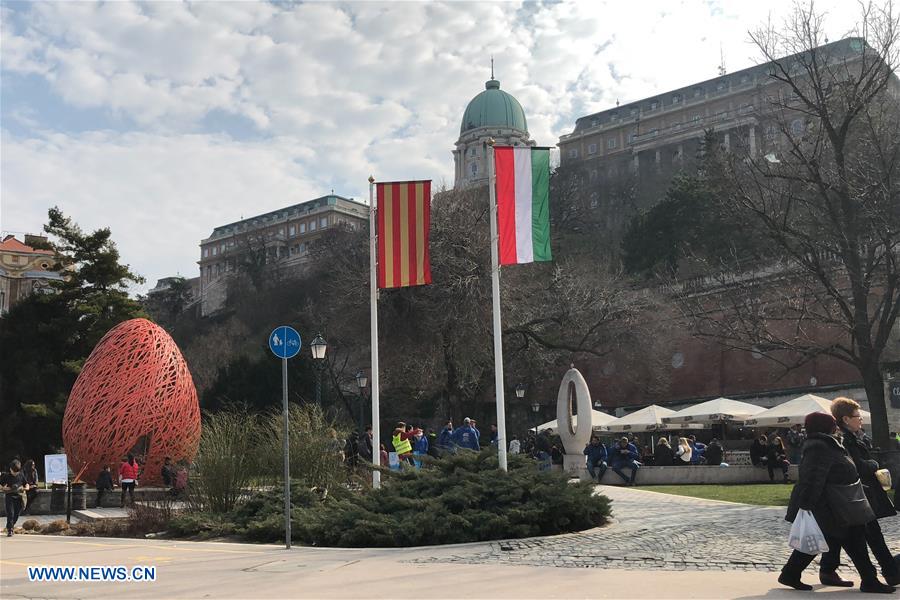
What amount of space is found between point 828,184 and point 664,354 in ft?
81.3

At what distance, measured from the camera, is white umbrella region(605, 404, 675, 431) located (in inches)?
1139

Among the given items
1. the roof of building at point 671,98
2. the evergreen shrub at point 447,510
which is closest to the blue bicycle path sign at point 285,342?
the evergreen shrub at point 447,510

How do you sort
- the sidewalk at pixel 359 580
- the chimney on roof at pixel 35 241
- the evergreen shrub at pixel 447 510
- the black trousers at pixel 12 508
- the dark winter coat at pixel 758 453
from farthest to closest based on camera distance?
the chimney on roof at pixel 35 241 → the dark winter coat at pixel 758 453 → the black trousers at pixel 12 508 → the evergreen shrub at pixel 447 510 → the sidewalk at pixel 359 580

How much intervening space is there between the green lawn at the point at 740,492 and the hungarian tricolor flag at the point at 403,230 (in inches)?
294

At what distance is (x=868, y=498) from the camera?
23.5 feet

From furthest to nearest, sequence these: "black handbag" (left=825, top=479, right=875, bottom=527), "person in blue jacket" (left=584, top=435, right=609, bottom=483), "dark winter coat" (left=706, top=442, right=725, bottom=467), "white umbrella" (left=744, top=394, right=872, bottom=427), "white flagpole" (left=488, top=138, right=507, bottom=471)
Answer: "white umbrella" (left=744, top=394, right=872, bottom=427), "dark winter coat" (left=706, top=442, right=725, bottom=467), "person in blue jacket" (left=584, top=435, right=609, bottom=483), "white flagpole" (left=488, top=138, right=507, bottom=471), "black handbag" (left=825, top=479, right=875, bottom=527)

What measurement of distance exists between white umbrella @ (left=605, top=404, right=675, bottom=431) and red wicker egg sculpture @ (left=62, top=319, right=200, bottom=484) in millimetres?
14891

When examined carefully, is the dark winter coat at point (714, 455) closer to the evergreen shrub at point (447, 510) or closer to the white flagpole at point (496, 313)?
the white flagpole at point (496, 313)

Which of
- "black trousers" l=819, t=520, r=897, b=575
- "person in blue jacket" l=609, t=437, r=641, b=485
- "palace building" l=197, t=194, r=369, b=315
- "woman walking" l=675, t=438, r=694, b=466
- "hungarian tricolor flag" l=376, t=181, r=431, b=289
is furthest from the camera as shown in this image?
"palace building" l=197, t=194, r=369, b=315

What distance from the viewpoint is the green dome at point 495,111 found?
116 meters

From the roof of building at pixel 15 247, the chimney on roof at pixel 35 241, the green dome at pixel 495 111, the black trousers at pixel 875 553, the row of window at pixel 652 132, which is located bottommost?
the black trousers at pixel 875 553

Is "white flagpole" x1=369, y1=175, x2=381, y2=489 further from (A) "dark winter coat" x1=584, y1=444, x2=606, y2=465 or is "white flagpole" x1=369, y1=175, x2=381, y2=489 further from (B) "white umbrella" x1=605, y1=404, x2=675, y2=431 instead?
(B) "white umbrella" x1=605, y1=404, x2=675, y2=431

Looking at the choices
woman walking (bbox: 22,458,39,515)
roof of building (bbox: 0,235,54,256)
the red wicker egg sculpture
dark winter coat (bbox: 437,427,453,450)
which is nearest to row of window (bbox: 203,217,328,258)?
roof of building (bbox: 0,235,54,256)

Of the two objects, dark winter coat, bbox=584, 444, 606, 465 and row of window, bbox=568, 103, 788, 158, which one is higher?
row of window, bbox=568, 103, 788, 158
